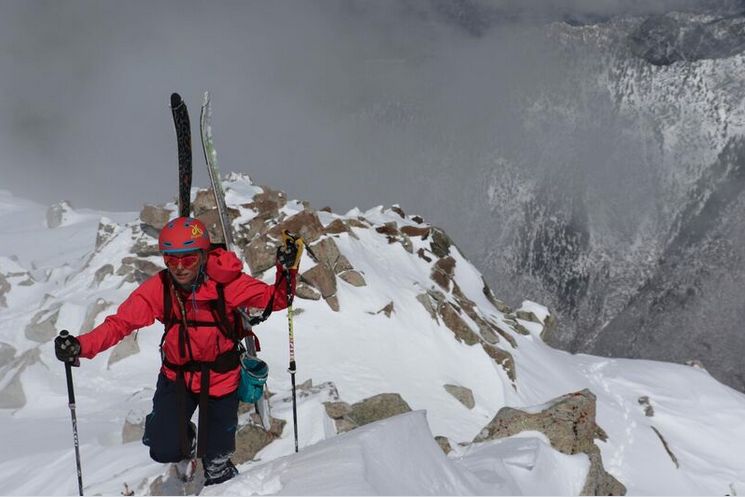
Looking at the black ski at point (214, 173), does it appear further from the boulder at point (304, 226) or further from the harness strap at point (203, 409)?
the boulder at point (304, 226)

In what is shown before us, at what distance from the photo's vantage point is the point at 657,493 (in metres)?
19.5

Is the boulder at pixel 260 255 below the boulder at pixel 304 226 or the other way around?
below

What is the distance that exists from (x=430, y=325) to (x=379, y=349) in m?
4.05

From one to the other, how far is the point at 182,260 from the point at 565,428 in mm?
10186

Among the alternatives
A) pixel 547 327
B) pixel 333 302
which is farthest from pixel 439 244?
pixel 333 302

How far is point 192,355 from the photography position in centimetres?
654

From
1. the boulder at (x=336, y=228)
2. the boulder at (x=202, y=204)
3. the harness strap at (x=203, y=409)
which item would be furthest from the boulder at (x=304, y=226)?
the harness strap at (x=203, y=409)

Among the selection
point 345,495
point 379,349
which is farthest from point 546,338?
point 345,495

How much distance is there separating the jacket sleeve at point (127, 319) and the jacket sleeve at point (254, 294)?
86 cm

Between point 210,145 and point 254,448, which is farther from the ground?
point 210,145

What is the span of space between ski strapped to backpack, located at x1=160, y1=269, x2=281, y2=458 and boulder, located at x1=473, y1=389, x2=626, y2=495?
A: 26.8 ft

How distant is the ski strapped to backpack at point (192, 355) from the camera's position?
21.2 ft

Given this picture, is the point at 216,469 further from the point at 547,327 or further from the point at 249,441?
the point at 547,327

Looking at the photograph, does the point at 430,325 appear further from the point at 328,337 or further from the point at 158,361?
the point at 158,361
